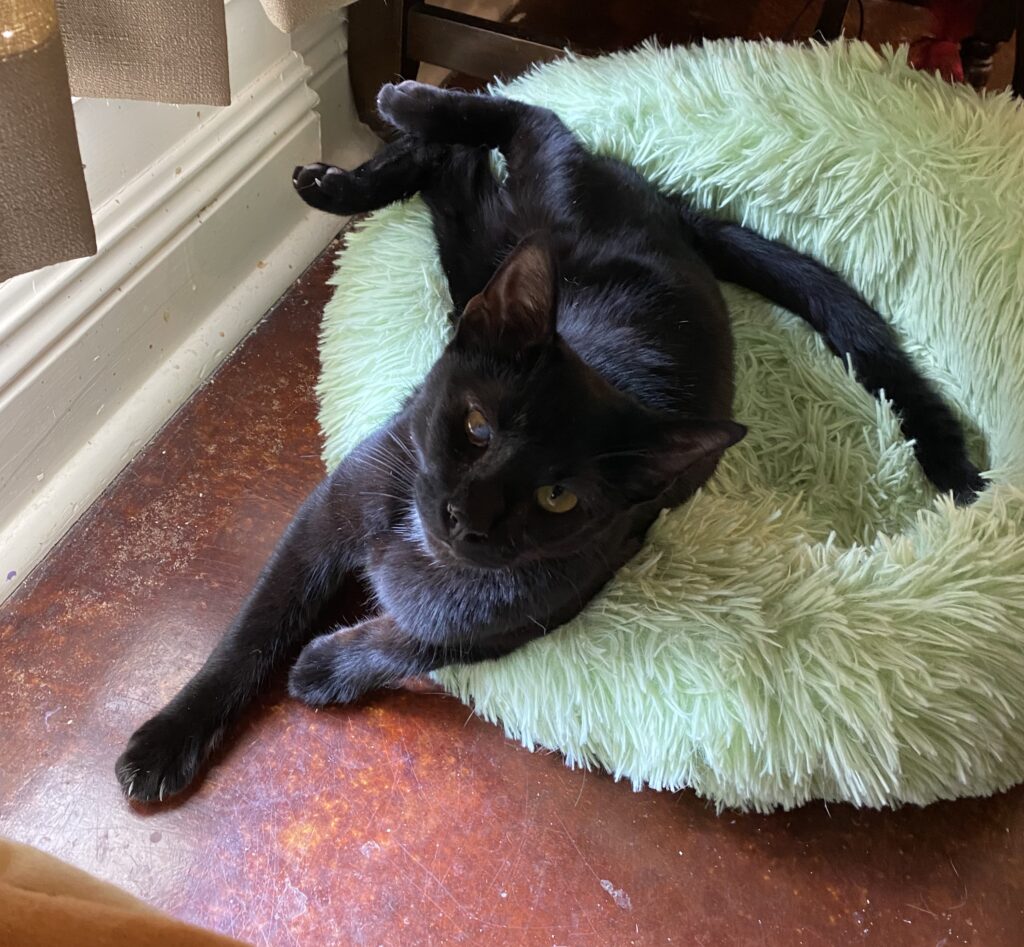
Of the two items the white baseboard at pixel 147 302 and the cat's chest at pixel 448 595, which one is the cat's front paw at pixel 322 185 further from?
the cat's chest at pixel 448 595

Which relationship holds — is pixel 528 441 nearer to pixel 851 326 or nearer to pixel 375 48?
pixel 851 326

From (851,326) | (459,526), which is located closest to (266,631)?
(459,526)

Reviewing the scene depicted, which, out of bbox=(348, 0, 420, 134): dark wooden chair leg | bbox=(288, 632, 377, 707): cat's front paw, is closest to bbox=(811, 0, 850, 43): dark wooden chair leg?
bbox=(348, 0, 420, 134): dark wooden chair leg

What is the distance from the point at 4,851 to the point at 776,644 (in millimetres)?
668

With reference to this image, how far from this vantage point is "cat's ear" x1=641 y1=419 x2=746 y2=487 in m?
0.68

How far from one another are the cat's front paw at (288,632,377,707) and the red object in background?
1081 millimetres

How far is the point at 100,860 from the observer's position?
82cm

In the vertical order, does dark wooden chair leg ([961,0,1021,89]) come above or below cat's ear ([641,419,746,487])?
above

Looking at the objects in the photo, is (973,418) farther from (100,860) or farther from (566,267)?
(100,860)

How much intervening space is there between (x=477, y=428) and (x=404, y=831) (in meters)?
0.40

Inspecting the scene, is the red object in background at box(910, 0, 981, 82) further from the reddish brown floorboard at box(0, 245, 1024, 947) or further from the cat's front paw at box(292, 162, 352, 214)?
the reddish brown floorboard at box(0, 245, 1024, 947)

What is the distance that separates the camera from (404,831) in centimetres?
86

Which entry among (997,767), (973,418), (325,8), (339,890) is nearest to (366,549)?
(339,890)

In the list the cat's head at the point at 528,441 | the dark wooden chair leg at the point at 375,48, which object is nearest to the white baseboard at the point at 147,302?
the dark wooden chair leg at the point at 375,48
